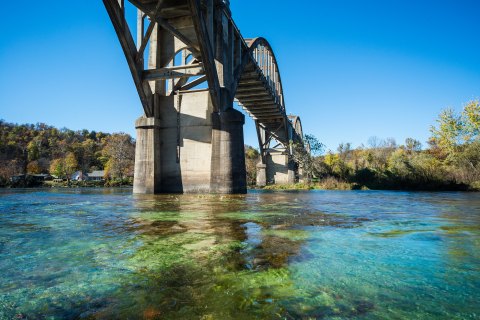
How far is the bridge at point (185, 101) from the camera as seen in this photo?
1441 centimetres

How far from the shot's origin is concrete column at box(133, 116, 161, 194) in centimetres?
1561

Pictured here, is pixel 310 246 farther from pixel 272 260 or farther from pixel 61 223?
pixel 61 223

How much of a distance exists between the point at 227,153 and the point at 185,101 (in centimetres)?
418

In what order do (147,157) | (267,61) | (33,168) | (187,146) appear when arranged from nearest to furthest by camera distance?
(147,157), (187,146), (267,61), (33,168)

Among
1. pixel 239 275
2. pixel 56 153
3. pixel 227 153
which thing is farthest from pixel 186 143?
pixel 56 153

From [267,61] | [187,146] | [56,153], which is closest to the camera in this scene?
[187,146]

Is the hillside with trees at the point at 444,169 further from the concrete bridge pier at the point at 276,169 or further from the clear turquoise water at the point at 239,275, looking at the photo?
the clear turquoise water at the point at 239,275

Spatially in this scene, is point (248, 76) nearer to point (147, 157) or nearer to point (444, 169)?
point (147, 157)

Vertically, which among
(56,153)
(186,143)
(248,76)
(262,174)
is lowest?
(262,174)

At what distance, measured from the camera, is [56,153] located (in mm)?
83125

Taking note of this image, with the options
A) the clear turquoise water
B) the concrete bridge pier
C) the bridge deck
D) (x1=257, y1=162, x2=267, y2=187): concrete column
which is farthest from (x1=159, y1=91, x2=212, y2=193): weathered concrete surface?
(x1=257, y1=162, x2=267, y2=187): concrete column

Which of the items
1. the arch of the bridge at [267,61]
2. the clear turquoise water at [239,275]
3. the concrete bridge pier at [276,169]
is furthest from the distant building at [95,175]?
the clear turquoise water at [239,275]

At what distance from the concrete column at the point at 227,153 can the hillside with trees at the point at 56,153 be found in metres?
45.4

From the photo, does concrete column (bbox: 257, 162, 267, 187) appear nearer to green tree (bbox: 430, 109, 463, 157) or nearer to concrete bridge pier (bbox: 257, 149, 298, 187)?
concrete bridge pier (bbox: 257, 149, 298, 187)
